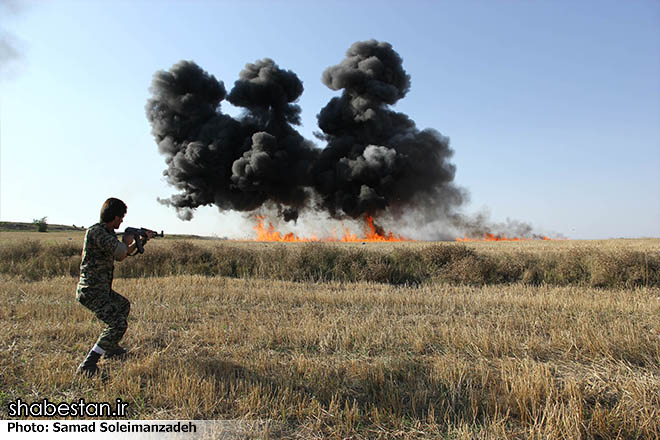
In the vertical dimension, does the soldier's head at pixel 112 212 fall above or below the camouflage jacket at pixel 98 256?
above

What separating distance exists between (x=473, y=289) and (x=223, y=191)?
42.9m

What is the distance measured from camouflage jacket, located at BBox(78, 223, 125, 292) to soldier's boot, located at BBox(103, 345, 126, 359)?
906 millimetres

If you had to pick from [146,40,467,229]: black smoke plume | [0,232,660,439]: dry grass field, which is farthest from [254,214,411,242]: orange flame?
[0,232,660,439]: dry grass field

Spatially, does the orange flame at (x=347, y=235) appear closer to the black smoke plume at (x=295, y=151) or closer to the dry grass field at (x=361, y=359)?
the black smoke plume at (x=295, y=151)

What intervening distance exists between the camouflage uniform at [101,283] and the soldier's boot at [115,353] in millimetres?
397

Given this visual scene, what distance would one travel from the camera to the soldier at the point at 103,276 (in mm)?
4445

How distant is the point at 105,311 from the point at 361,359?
321 centimetres

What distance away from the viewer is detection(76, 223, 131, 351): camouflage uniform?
447 centimetres

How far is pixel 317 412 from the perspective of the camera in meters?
3.57

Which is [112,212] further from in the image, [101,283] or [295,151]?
[295,151]

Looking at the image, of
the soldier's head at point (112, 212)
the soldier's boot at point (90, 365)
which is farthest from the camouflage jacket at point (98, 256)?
the soldier's boot at point (90, 365)

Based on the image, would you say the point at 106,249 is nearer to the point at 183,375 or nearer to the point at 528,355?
the point at 183,375

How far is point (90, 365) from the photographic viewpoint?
439cm

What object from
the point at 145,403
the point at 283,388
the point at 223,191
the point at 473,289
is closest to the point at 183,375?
the point at 145,403
